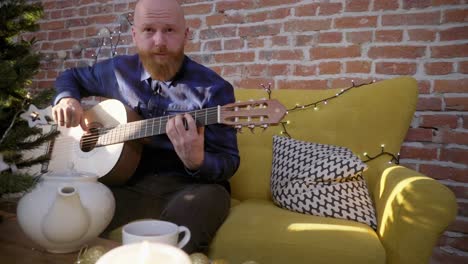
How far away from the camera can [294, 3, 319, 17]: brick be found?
204 cm

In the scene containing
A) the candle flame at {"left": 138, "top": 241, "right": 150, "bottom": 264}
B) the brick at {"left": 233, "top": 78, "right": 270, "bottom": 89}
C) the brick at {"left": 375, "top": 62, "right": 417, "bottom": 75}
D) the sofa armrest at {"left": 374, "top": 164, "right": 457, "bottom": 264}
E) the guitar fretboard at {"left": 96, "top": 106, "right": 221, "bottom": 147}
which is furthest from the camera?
the brick at {"left": 233, "top": 78, "right": 270, "bottom": 89}

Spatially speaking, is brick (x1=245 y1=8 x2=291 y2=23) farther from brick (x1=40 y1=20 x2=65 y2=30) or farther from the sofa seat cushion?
brick (x1=40 y1=20 x2=65 y2=30)

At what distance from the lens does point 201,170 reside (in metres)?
1.22

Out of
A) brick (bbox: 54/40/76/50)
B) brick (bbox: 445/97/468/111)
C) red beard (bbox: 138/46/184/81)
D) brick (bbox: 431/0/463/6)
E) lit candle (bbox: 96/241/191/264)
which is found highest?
brick (bbox: 431/0/463/6)

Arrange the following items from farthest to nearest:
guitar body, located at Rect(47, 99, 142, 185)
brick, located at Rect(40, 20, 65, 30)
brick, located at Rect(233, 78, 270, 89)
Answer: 1. brick, located at Rect(40, 20, 65, 30)
2. brick, located at Rect(233, 78, 270, 89)
3. guitar body, located at Rect(47, 99, 142, 185)

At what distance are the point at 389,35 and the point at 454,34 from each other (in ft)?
0.89

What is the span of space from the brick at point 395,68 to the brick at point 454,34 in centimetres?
17

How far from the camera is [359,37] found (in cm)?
194

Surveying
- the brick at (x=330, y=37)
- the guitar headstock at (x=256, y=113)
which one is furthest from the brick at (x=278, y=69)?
the guitar headstock at (x=256, y=113)

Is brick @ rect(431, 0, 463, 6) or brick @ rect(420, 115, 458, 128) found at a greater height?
brick @ rect(431, 0, 463, 6)

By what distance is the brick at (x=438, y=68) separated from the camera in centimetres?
178

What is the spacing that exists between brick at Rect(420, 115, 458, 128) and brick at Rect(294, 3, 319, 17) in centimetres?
75

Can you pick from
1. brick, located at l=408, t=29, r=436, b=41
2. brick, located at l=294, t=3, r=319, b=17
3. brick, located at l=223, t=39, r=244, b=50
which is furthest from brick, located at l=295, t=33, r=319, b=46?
brick, located at l=408, t=29, r=436, b=41

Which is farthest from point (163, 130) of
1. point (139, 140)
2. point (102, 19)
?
point (102, 19)
